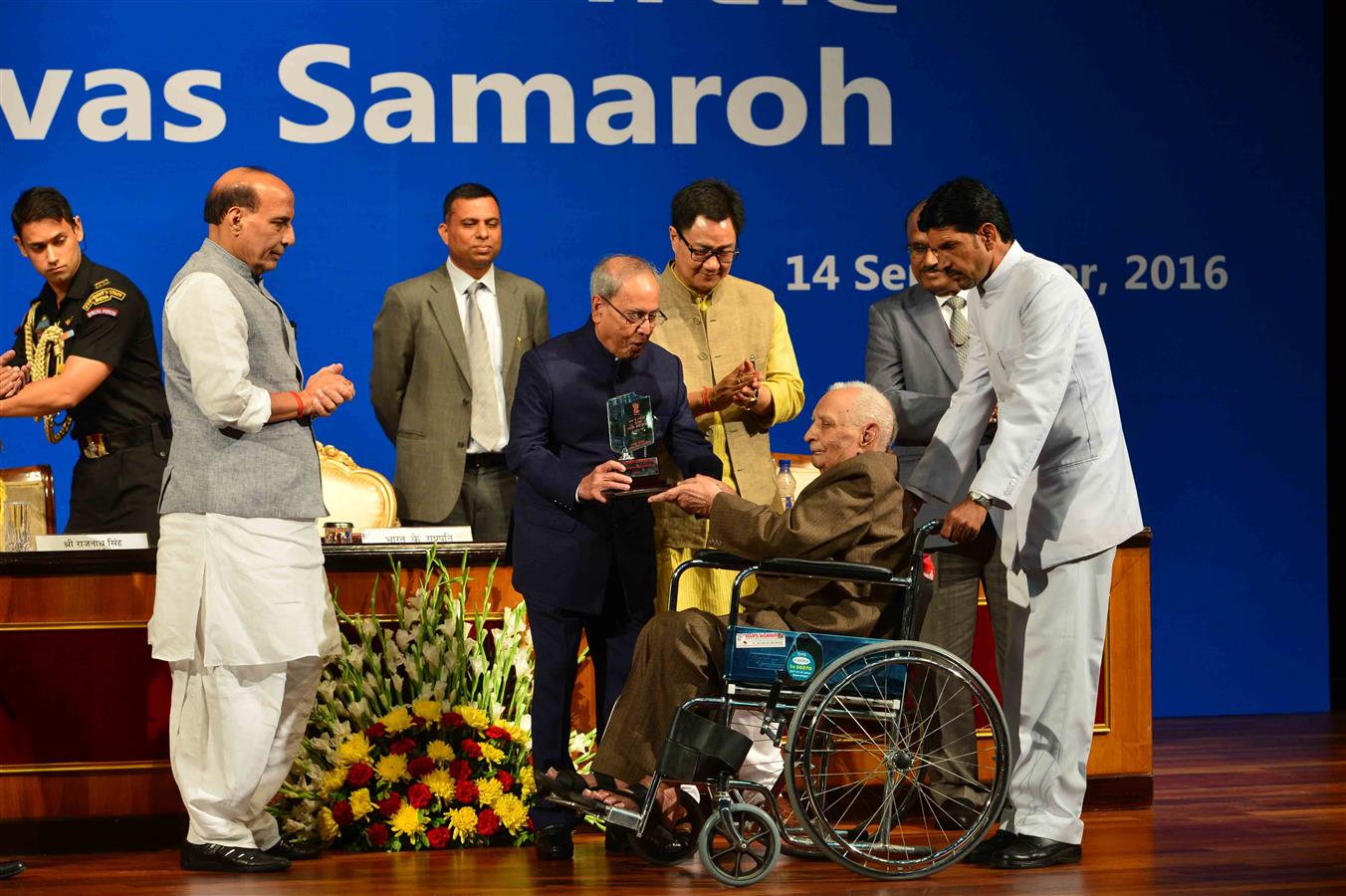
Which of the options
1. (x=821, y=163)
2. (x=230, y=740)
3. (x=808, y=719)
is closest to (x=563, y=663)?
(x=808, y=719)

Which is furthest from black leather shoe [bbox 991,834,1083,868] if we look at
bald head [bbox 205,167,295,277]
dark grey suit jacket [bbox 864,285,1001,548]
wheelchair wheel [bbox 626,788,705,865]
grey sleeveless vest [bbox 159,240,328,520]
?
bald head [bbox 205,167,295,277]

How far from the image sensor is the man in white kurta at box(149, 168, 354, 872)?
3951 mm

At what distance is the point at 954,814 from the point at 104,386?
2583 mm

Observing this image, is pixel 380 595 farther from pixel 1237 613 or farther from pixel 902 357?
pixel 1237 613

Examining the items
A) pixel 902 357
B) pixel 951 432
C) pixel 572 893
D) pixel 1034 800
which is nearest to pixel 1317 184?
pixel 902 357

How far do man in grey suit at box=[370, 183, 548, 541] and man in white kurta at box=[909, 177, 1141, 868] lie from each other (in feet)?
5.69

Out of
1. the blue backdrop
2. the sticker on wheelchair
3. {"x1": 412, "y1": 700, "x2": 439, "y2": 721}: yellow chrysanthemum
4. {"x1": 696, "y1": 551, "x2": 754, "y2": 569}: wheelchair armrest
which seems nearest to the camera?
the sticker on wheelchair

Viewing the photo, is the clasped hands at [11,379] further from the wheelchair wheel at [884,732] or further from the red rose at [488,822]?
the wheelchair wheel at [884,732]

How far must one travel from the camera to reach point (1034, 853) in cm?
387

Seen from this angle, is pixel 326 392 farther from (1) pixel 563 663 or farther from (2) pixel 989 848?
(2) pixel 989 848

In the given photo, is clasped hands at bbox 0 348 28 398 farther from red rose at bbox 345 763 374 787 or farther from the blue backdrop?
the blue backdrop

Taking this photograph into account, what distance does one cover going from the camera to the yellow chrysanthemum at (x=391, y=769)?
4.27 m

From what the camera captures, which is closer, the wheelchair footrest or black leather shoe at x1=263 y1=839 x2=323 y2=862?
the wheelchair footrest

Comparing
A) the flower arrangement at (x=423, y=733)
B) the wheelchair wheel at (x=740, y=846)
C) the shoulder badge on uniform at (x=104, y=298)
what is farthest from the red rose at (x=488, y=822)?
the shoulder badge on uniform at (x=104, y=298)
